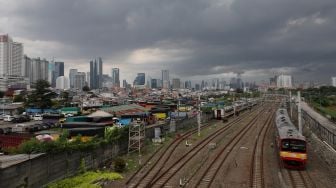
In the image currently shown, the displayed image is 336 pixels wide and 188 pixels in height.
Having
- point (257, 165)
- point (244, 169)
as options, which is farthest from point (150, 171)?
point (257, 165)

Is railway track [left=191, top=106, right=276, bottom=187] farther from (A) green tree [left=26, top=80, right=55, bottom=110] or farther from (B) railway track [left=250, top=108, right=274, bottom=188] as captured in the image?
(A) green tree [left=26, top=80, right=55, bottom=110]

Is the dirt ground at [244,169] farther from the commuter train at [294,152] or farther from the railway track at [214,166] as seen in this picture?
the commuter train at [294,152]

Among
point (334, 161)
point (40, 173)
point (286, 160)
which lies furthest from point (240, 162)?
point (40, 173)

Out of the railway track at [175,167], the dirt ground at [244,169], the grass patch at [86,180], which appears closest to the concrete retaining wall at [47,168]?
the grass patch at [86,180]

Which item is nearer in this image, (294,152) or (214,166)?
(294,152)

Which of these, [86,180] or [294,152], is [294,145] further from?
[86,180]
